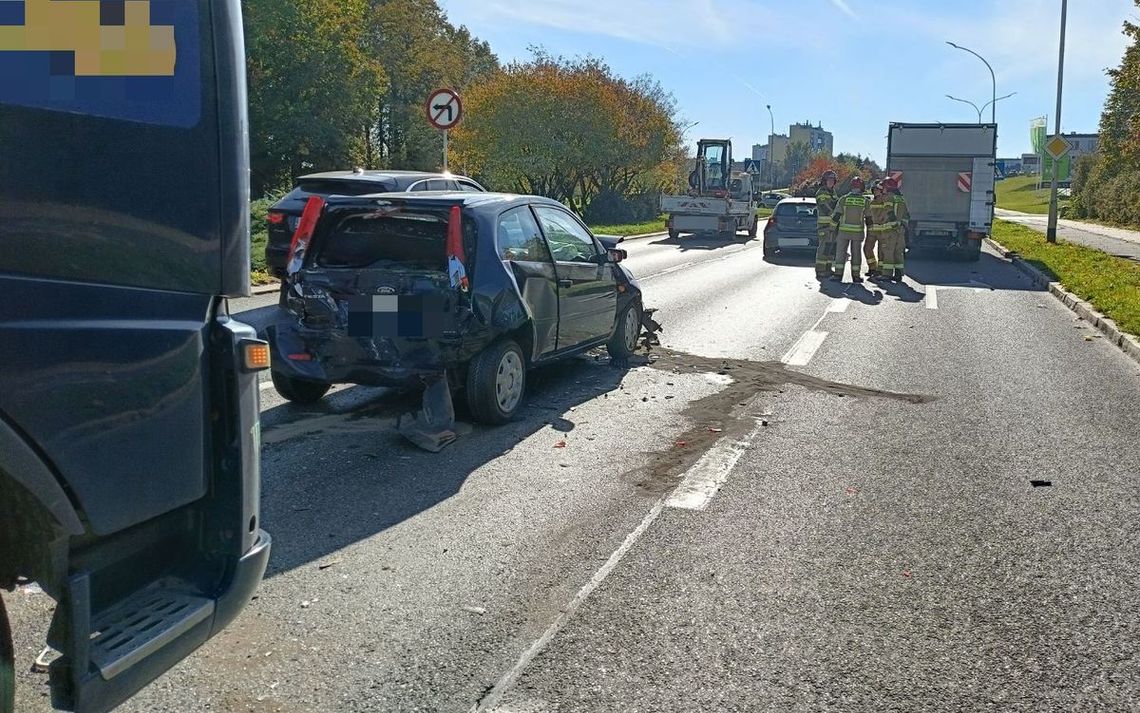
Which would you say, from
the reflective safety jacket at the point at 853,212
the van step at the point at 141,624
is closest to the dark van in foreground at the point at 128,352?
the van step at the point at 141,624

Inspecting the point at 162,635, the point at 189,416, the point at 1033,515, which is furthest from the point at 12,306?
the point at 1033,515

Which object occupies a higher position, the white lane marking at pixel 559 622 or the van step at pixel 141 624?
the van step at pixel 141 624

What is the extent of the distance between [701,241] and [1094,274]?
14.8 m

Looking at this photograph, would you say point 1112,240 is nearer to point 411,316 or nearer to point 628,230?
point 628,230

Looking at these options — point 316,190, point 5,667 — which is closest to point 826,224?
point 316,190

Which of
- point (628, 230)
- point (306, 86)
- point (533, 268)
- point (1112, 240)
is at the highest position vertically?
point (306, 86)

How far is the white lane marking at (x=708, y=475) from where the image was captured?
5859mm

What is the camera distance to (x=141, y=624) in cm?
267

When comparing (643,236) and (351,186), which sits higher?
(351,186)

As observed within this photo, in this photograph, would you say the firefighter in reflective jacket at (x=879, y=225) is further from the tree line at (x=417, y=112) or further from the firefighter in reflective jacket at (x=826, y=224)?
the tree line at (x=417, y=112)

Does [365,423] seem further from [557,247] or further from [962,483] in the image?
[962,483]

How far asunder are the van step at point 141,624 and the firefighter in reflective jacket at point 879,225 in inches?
703

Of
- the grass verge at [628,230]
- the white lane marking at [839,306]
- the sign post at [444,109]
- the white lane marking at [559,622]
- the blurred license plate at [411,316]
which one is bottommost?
the white lane marking at [559,622]

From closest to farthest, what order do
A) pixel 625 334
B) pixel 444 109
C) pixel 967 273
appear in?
1. pixel 625 334
2. pixel 444 109
3. pixel 967 273
